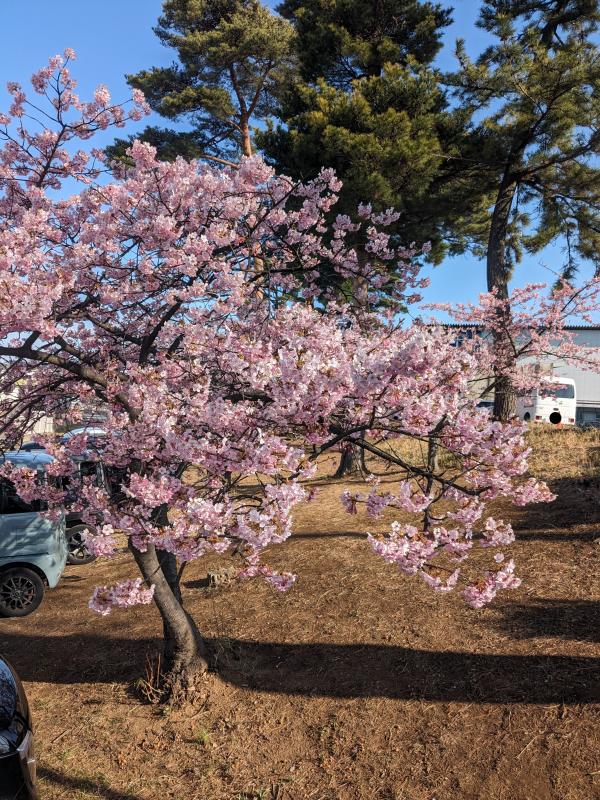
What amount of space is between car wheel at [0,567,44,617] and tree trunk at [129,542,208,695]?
2.96 m

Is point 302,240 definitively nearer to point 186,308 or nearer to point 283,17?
point 186,308

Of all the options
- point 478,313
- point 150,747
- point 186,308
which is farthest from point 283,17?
point 150,747

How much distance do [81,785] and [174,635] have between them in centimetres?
114

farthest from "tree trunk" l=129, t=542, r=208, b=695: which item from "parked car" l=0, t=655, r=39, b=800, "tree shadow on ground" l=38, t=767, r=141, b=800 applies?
"parked car" l=0, t=655, r=39, b=800

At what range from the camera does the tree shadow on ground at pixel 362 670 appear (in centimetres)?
398

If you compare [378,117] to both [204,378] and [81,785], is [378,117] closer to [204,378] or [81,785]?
[204,378]

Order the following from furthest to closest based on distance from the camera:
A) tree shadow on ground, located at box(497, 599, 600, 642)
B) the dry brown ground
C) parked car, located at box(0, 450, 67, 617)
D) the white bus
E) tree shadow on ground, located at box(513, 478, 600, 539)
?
the white bus, tree shadow on ground, located at box(513, 478, 600, 539), parked car, located at box(0, 450, 67, 617), tree shadow on ground, located at box(497, 599, 600, 642), the dry brown ground

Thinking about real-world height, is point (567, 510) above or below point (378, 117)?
below

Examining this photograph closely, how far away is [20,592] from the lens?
6688mm

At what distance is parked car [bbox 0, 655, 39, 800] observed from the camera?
2795 millimetres

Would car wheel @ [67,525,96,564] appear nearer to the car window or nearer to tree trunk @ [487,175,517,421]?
the car window

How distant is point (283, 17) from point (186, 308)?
52.1ft

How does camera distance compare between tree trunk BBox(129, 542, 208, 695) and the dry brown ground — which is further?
tree trunk BBox(129, 542, 208, 695)

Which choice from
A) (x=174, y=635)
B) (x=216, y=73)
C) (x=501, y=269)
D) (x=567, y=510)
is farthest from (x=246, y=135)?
(x=174, y=635)
